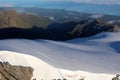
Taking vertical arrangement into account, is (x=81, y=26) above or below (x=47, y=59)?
below

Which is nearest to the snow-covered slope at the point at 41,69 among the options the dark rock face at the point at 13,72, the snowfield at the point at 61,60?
the snowfield at the point at 61,60

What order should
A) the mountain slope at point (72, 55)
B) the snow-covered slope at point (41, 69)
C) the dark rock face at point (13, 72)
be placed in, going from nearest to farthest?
the dark rock face at point (13, 72) < the snow-covered slope at point (41, 69) < the mountain slope at point (72, 55)

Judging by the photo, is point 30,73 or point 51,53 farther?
point 51,53

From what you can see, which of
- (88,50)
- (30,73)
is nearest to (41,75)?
(30,73)

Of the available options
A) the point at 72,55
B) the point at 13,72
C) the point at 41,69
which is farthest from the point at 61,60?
the point at 13,72

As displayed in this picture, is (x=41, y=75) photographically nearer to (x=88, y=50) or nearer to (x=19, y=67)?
(x=19, y=67)

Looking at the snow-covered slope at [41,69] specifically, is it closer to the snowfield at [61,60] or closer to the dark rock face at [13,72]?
the snowfield at [61,60]

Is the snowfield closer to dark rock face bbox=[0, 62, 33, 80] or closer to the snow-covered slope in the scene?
the snow-covered slope
